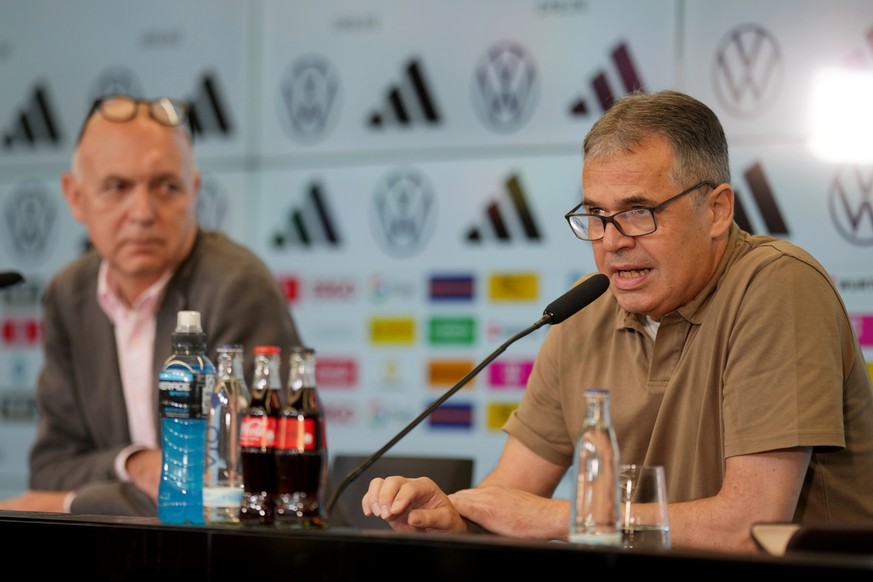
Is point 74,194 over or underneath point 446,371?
over

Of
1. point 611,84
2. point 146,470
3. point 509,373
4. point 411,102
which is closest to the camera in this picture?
point 146,470

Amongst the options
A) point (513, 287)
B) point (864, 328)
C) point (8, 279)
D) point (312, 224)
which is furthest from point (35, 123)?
point (864, 328)

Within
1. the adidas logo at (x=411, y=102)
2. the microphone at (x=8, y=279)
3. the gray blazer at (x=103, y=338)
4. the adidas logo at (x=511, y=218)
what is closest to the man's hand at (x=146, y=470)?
the gray blazer at (x=103, y=338)

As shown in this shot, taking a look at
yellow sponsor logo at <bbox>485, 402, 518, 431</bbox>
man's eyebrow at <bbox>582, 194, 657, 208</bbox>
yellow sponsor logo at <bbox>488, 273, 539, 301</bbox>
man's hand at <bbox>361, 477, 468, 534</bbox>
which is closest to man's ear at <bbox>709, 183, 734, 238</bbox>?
man's eyebrow at <bbox>582, 194, 657, 208</bbox>

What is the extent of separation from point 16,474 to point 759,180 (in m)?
3.03

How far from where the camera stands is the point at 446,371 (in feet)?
12.8

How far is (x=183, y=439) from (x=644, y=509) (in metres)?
0.64

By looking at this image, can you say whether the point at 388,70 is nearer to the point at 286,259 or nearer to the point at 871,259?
the point at 286,259

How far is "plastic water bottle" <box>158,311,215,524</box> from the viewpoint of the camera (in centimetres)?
155

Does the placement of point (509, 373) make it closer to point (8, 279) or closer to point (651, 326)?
point (651, 326)

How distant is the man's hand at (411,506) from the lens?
1754mm

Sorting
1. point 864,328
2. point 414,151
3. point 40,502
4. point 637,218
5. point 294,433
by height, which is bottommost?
point 40,502

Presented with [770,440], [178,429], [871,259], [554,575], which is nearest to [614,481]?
[554,575]

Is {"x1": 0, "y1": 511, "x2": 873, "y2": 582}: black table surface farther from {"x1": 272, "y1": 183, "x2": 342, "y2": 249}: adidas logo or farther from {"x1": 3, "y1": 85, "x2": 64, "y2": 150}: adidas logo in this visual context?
{"x1": 3, "y1": 85, "x2": 64, "y2": 150}: adidas logo
